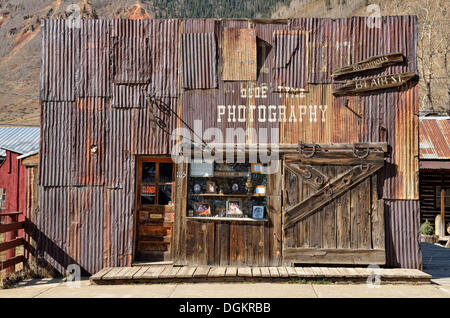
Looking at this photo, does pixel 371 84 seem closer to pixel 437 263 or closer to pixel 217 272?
pixel 437 263

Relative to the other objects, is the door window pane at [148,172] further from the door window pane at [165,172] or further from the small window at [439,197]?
the small window at [439,197]

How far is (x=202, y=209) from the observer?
32.6 feet

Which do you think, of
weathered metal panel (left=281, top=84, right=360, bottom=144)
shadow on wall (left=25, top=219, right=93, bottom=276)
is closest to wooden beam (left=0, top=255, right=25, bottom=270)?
shadow on wall (left=25, top=219, right=93, bottom=276)

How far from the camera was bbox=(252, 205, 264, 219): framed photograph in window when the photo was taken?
384 inches

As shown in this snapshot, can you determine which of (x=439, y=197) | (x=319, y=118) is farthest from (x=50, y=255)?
(x=439, y=197)

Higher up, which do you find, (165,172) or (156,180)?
(165,172)

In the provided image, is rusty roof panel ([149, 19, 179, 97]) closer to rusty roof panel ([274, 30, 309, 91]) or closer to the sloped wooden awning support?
rusty roof panel ([274, 30, 309, 91])

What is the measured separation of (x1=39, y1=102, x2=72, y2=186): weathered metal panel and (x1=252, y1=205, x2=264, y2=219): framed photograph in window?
14.1ft

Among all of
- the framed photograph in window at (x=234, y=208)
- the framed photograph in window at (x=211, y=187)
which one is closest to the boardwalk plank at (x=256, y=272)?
the framed photograph in window at (x=234, y=208)

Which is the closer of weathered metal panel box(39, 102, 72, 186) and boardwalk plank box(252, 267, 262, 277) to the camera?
boardwalk plank box(252, 267, 262, 277)

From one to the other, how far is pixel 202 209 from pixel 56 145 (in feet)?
12.2

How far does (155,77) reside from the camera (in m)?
10.1

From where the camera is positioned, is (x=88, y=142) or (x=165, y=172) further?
(x=165, y=172)

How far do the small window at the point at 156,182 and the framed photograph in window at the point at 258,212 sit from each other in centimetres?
201
